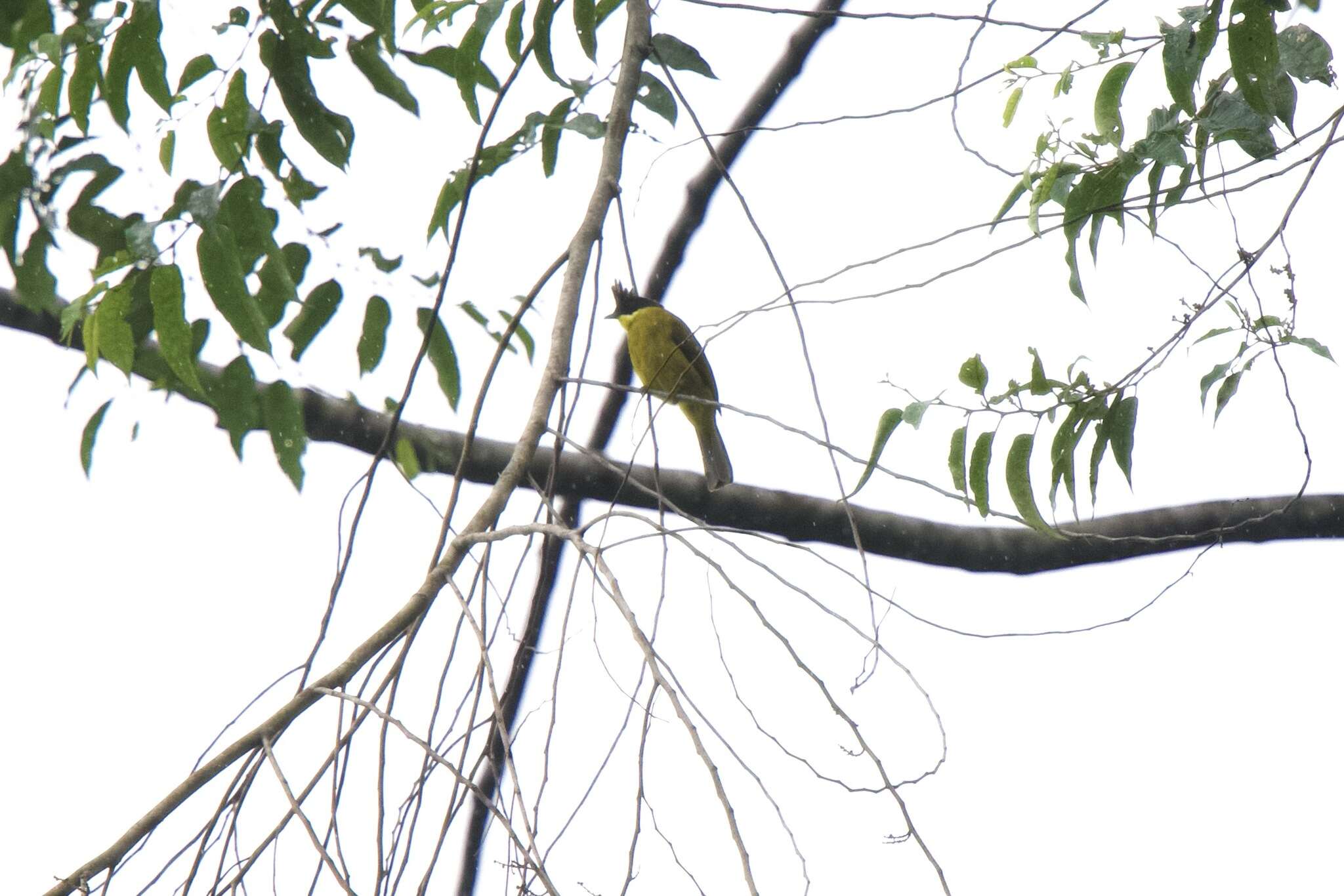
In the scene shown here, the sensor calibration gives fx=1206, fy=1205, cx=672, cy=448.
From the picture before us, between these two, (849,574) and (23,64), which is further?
(23,64)

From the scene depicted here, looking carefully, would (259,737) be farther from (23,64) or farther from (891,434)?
(23,64)

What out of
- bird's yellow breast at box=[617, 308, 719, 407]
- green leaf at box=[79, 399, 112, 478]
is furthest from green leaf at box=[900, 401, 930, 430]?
bird's yellow breast at box=[617, 308, 719, 407]

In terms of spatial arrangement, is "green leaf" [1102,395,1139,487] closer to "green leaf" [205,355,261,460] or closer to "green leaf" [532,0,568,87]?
"green leaf" [532,0,568,87]

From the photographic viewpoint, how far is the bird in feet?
14.5

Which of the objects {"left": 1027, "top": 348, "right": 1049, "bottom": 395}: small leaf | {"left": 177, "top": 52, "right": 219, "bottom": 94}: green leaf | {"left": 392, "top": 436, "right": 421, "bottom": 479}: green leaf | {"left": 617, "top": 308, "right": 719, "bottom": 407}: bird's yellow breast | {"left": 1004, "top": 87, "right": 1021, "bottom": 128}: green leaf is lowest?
{"left": 1027, "top": 348, "right": 1049, "bottom": 395}: small leaf

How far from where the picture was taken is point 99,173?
2.25 metres

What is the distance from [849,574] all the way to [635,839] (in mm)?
408

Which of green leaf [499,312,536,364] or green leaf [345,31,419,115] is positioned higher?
green leaf [345,31,419,115]

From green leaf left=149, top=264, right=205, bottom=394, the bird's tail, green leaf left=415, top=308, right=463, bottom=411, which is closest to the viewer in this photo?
green leaf left=149, top=264, right=205, bottom=394

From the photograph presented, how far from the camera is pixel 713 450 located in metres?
4.48

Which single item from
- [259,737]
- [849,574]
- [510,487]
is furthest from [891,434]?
[259,737]

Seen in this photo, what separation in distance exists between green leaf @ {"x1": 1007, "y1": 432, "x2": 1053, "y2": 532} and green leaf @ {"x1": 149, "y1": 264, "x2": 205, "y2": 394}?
1.41 metres

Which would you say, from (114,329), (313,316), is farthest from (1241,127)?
(114,329)

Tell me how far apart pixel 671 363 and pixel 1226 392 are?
9.26 ft
